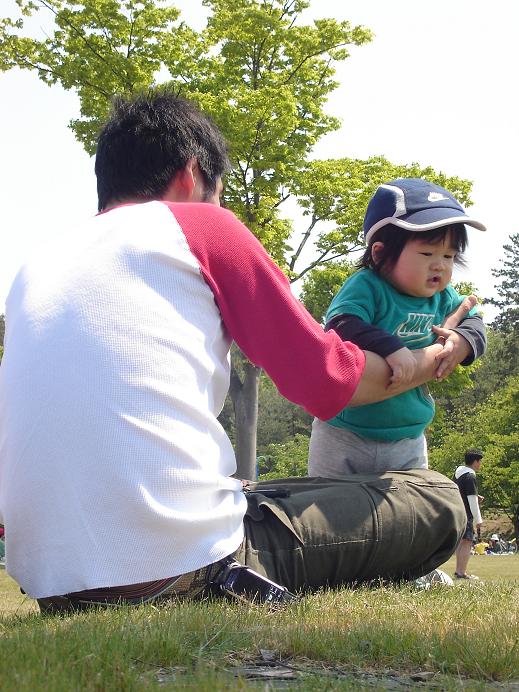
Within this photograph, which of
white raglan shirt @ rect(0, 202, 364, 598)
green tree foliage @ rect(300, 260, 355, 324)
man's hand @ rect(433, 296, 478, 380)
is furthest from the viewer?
green tree foliage @ rect(300, 260, 355, 324)

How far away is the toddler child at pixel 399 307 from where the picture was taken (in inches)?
173

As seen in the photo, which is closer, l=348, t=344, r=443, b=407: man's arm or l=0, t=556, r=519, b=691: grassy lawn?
l=0, t=556, r=519, b=691: grassy lawn

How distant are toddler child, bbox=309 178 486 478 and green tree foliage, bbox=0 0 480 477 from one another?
1601 cm

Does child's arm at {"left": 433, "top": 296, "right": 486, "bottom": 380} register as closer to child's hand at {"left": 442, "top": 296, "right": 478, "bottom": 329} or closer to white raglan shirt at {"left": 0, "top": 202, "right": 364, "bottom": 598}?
child's hand at {"left": 442, "top": 296, "right": 478, "bottom": 329}

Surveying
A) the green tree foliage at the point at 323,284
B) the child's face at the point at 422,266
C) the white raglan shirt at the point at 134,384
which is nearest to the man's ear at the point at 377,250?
the child's face at the point at 422,266

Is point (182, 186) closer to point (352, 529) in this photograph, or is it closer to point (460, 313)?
point (352, 529)

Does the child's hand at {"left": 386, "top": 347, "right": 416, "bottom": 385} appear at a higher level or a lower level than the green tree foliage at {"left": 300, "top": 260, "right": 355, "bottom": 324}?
lower

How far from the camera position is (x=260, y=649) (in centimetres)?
229

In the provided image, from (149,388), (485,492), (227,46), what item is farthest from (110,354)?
(485,492)

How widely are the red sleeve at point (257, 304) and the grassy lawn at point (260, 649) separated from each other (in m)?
0.75

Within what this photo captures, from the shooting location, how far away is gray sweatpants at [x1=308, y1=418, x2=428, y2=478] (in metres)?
4.45

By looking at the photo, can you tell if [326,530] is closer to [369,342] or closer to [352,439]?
[369,342]

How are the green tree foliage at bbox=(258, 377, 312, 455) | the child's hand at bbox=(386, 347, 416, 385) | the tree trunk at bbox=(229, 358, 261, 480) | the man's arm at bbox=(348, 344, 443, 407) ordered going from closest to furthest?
1. the man's arm at bbox=(348, 344, 443, 407)
2. the child's hand at bbox=(386, 347, 416, 385)
3. the tree trunk at bbox=(229, 358, 261, 480)
4. the green tree foliage at bbox=(258, 377, 312, 455)

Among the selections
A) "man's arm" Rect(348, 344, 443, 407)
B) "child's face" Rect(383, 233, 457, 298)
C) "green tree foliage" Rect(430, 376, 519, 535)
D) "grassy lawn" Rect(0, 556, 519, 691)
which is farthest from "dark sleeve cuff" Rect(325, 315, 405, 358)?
"green tree foliage" Rect(430, 376, 519, 535)
